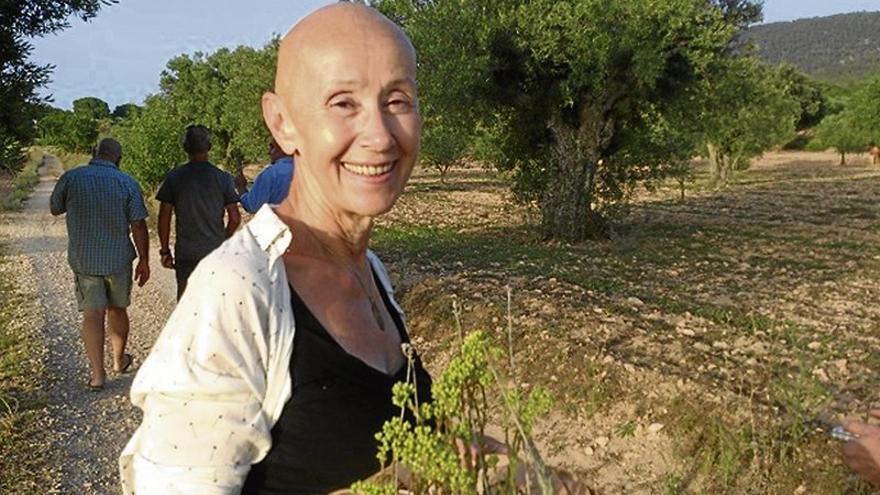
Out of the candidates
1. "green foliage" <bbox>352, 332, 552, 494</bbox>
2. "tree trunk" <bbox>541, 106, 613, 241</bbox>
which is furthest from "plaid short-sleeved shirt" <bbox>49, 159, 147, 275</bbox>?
"tree trunk" <bbox>541, 106, 613, 241</bbox>

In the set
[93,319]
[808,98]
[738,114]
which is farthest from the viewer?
[808,98]

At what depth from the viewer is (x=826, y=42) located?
552 ft

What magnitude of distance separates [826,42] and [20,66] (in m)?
188

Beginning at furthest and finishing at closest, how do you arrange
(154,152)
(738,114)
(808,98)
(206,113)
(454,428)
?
(808,98)
(206,113)
(738,114)
(154,152)
(454,428)

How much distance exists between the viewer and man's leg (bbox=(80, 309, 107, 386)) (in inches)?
260

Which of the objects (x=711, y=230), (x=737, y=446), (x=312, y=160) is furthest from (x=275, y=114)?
(x=711, y=230)

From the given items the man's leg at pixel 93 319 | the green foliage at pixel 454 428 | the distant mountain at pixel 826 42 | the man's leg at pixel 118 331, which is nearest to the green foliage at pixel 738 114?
the man's leg at pixel 118 331

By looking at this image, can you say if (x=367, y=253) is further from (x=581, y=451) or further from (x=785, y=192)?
(x=785, y=192)

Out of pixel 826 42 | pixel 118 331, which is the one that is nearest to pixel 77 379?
pixel 118 331

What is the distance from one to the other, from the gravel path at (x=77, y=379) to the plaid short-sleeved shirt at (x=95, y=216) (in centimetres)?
107

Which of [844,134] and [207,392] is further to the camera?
[844,134]

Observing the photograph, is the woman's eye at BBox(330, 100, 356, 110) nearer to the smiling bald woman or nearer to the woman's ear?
the smiling bald woman

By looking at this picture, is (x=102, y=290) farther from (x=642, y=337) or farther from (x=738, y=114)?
(x=738, y=114)

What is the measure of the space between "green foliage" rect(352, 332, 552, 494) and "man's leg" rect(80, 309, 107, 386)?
6179 millimetres
